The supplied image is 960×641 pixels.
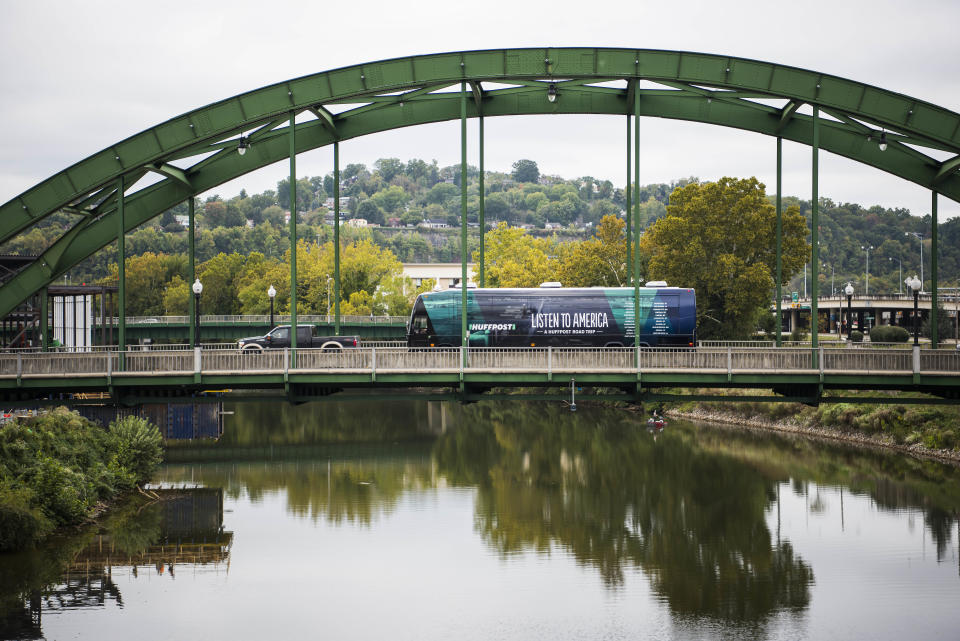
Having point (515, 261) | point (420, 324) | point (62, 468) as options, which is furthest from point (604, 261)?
point (62, 468)

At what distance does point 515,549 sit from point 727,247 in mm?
33004

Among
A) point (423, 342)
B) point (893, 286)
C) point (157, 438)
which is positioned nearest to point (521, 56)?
point (423, 342)

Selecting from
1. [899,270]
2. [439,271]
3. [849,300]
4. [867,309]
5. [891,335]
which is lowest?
[891,335]

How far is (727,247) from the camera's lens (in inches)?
2298

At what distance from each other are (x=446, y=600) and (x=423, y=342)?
18.3 metres

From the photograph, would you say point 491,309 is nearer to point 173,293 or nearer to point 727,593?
point 727,593

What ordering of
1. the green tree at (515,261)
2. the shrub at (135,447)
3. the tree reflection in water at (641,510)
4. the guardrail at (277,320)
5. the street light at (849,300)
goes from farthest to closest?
1. the green tree at (515,261)
2. the guardrail at (277,320)
3. the street light at (849,300)
4. the shrub at (135,447)
5. the tree reflection in water at (641,510)

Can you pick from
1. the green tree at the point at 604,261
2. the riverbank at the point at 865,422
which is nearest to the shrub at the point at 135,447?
the riverbank at the point at 865,422

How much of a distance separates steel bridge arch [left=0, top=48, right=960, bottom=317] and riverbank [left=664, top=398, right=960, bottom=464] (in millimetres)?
13196

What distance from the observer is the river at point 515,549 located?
80.6 ft

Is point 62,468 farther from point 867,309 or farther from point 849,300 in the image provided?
point 867,309

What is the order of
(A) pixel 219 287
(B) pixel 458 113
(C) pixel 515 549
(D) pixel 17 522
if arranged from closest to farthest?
(D) pixel 17 522 < (C) pixel 515 549 < (B) pixel 458 113 < (A) pixel 219 287

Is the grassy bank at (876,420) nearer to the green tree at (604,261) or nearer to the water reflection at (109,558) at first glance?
the green tree at (604,261)

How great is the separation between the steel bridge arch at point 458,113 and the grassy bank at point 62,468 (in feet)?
18.0
